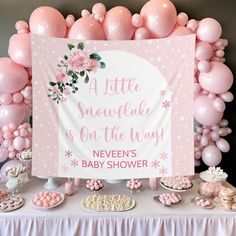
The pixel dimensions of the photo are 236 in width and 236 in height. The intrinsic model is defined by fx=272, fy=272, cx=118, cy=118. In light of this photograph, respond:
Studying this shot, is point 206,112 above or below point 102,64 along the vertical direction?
below

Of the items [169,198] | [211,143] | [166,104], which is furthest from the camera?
[211,143]

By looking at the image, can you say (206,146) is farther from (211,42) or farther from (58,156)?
(58,156)

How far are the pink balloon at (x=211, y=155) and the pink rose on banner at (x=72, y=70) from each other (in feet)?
3.17

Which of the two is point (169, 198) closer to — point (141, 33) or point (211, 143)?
point (211, 143)

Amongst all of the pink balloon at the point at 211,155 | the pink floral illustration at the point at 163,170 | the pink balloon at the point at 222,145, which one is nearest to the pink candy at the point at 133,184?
the pink floral illustration at the point at 163,170

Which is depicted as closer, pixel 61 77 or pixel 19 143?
pixel 61 77

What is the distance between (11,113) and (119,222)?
0.97 meters

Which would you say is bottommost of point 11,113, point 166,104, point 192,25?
point 11,113

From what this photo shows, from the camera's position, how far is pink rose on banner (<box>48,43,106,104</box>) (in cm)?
153

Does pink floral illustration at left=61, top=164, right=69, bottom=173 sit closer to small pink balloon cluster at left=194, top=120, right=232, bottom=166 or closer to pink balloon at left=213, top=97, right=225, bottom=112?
small pink balloon cluster at left=194, top=120, right=232, bottom=166

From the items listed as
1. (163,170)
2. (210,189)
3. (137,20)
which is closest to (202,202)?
(210,189)

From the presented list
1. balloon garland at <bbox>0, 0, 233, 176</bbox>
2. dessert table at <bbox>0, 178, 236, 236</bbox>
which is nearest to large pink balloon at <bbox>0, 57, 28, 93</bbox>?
balloon garland at <bbox>0, 0, 233, 176</bbox>

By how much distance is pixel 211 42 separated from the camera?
6.06 feet

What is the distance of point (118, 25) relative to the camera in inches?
69.7
